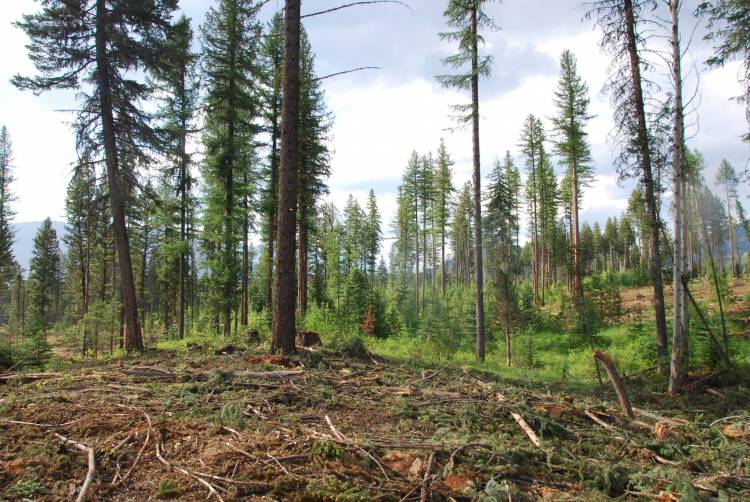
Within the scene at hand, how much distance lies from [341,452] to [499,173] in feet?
106

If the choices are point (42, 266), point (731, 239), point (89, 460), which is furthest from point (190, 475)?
point (731, 239)

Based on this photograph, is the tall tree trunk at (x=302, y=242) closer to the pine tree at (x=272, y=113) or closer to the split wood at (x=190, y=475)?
the pine tree at (x=272, y=113)

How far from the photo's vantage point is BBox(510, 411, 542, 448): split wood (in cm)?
377

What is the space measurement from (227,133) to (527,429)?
58.1 ft

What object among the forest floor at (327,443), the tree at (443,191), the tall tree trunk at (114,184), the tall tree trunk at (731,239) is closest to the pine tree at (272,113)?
the tall tree trunk at (114,184)

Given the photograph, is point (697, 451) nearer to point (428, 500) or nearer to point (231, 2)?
point (428, 500)

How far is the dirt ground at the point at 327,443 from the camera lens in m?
2.61

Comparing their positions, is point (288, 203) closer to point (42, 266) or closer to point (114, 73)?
point (114, 73)

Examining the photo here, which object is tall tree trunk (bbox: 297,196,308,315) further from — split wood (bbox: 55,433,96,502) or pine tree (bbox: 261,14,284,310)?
split wood (bbox: 55,433,96,502)

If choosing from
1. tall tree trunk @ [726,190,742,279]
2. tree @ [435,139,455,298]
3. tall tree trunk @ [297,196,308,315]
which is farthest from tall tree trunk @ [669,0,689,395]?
tall tree trunk @ [726,190,742,279]

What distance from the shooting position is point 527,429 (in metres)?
4.11

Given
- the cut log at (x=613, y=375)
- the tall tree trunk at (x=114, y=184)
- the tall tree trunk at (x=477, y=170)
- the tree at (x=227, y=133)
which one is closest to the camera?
the cut log at (x=613, y=375)

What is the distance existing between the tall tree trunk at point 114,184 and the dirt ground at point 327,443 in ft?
19.1

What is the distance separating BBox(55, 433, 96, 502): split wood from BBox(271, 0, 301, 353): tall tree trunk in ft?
13.6
